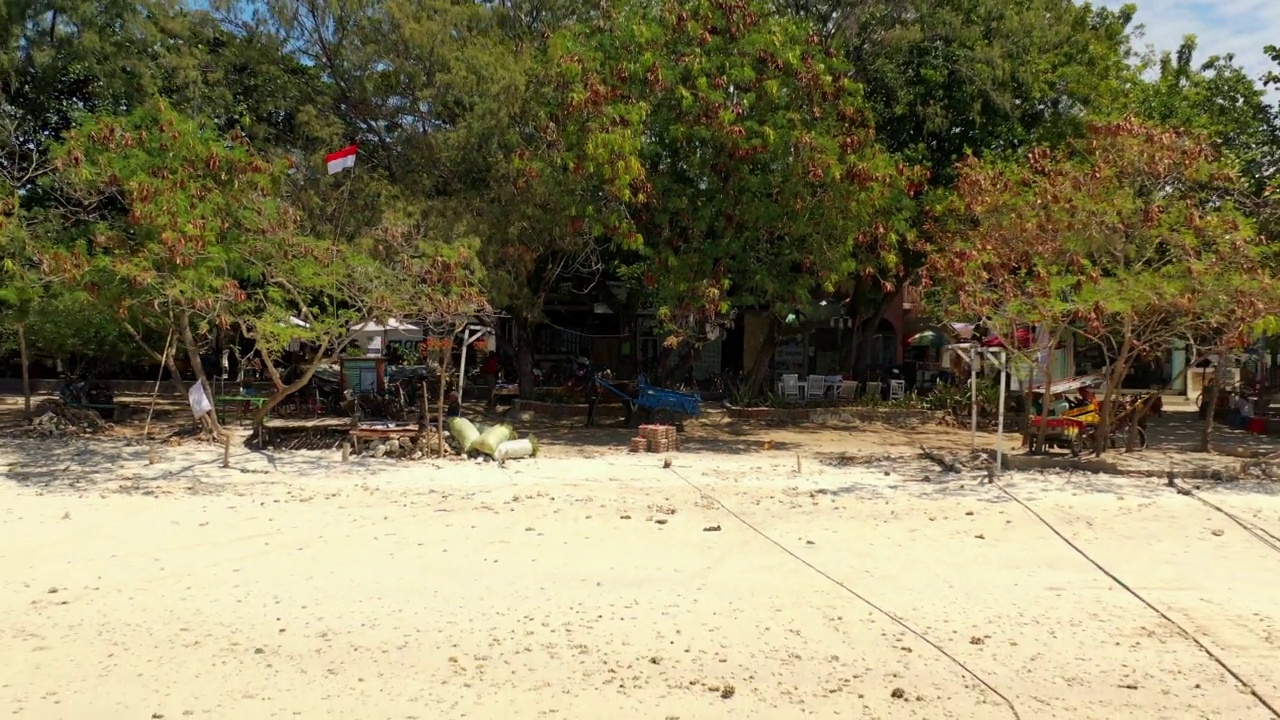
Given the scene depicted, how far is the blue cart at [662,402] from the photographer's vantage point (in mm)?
16344

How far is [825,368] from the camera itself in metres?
29.3

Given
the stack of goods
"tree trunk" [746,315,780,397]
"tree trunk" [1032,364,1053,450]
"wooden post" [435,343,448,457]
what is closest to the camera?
"tree trunk" [1032,364,1053,450]

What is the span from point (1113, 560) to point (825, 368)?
70.0 ft

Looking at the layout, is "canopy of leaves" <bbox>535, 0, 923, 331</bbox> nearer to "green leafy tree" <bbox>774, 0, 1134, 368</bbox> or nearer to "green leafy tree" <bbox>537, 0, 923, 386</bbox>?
"green leafy tree" <bbox>537, 0, 923, 386</bbox>

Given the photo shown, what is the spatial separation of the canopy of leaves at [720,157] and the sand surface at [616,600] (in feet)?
16.1

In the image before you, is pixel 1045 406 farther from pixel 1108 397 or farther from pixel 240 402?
pixel 240 402

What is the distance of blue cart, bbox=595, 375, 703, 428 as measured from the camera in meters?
16.3

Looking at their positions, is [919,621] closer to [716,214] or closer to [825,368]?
[716,214]

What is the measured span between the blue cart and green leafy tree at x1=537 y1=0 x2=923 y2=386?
1.22 m

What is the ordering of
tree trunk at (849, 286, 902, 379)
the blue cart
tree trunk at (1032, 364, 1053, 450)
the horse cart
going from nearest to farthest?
tree trunk at (1032, 364, 1053, 450), the horse cart, the blue cart, tree trunk at (849, 286, 902, 379)

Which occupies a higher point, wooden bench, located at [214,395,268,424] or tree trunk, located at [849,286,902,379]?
tree trunk, located at [849,286,902,379]

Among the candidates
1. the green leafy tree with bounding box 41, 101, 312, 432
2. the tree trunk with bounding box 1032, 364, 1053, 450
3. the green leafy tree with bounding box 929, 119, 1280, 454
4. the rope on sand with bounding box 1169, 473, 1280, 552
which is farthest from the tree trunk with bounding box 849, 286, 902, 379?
the green leafy tree with bounding box 41, 101, 312, 432

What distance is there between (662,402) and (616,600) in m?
9.54

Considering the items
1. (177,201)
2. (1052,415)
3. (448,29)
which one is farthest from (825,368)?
(177,201)
